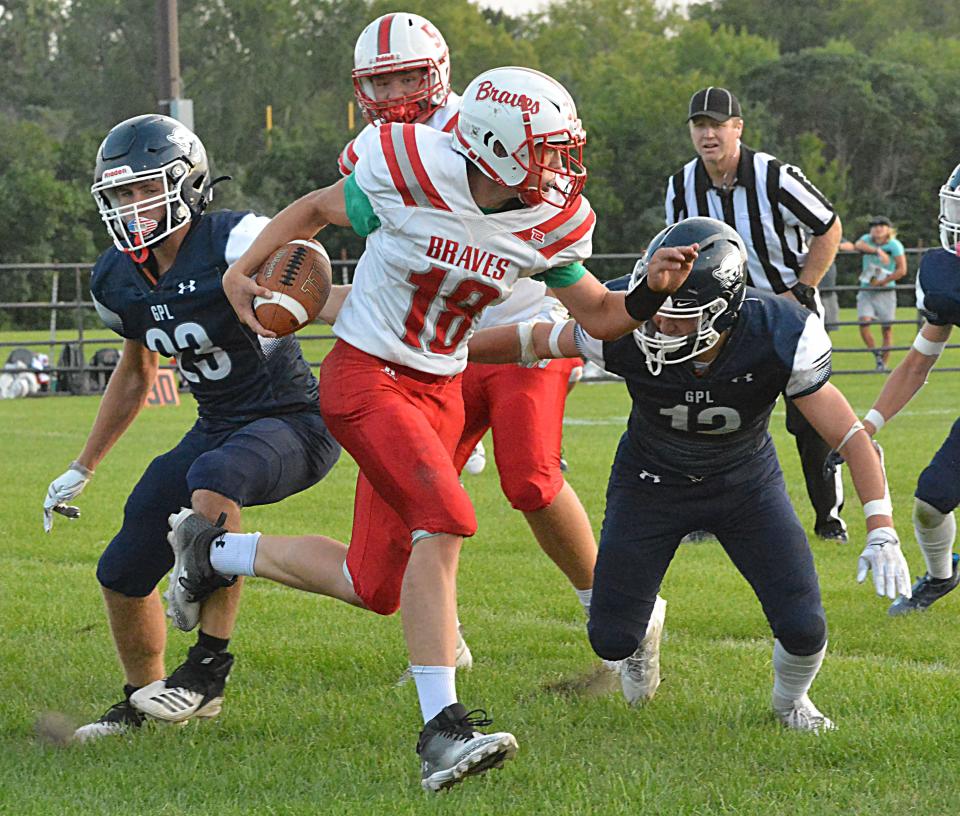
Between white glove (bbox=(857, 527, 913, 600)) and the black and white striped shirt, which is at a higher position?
the black and white striped shirt

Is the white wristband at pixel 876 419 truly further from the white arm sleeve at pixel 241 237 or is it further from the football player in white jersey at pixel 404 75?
the white arm sleeve at pixel 241 237

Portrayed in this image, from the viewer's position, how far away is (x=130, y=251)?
4.05 meters

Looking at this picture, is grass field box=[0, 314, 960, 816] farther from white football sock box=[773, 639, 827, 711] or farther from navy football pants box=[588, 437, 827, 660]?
navy football pants box=[588, 437, 827, 660]

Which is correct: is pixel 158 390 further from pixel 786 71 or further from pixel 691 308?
pixel 786 71

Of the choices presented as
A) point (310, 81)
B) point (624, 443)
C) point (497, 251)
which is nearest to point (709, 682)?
point (624, 443)

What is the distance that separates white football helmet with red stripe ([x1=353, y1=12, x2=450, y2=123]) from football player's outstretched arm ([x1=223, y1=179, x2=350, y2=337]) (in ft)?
4.09

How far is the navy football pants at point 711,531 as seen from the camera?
3.87 meters

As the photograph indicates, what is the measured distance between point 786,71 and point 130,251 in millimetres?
42984

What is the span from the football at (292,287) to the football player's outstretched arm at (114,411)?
65 cm

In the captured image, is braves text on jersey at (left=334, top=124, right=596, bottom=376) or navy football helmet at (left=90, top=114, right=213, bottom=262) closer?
braves text on jersey at (left=334, top=124, right=596, bottom=376)

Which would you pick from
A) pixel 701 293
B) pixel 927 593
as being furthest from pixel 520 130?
pixel 927 593

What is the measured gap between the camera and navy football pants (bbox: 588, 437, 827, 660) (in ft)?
12.7

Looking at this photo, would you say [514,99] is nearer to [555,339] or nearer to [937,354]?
[555,339]

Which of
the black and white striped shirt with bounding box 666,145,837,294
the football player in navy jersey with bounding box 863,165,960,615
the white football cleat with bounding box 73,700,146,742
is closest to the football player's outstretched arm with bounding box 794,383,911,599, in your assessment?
the football player in navy jersey with bounding box 863,165,960,615
